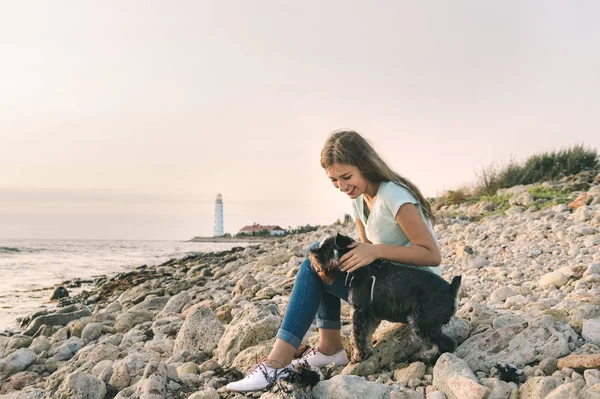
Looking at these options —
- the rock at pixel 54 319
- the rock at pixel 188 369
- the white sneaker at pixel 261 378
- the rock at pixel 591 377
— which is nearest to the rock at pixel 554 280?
the rock at pixel 591 377

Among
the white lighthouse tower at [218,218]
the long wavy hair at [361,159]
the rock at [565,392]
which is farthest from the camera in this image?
the white lighthouse tower at [218,218]

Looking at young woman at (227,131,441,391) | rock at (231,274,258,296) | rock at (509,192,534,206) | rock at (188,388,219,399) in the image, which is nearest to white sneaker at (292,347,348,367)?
young woman at (227,131,441,391)

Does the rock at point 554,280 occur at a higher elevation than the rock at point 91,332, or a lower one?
higher

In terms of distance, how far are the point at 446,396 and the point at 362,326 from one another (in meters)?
0.68

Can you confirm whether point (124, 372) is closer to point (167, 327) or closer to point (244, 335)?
point (244, 335)

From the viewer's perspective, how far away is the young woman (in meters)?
3.34

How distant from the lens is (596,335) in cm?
334

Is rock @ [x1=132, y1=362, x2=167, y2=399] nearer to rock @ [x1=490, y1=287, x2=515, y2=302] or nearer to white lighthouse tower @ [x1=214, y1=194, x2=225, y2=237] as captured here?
rock @ [x1=490, y1=287, x2=515, y2=302]

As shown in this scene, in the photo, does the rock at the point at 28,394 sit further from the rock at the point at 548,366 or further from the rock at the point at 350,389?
the rock at the point at 548,366

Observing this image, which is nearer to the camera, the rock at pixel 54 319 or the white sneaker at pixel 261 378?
the white sneaker at pixel 261 378

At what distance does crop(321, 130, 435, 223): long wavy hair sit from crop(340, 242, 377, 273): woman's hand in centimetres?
53

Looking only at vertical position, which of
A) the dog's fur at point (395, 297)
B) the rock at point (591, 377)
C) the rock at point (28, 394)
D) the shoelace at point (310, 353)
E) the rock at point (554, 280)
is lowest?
the rock at point (28, 394)

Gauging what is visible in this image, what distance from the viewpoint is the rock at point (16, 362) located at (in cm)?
578

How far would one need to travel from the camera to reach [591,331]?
3.38 m
